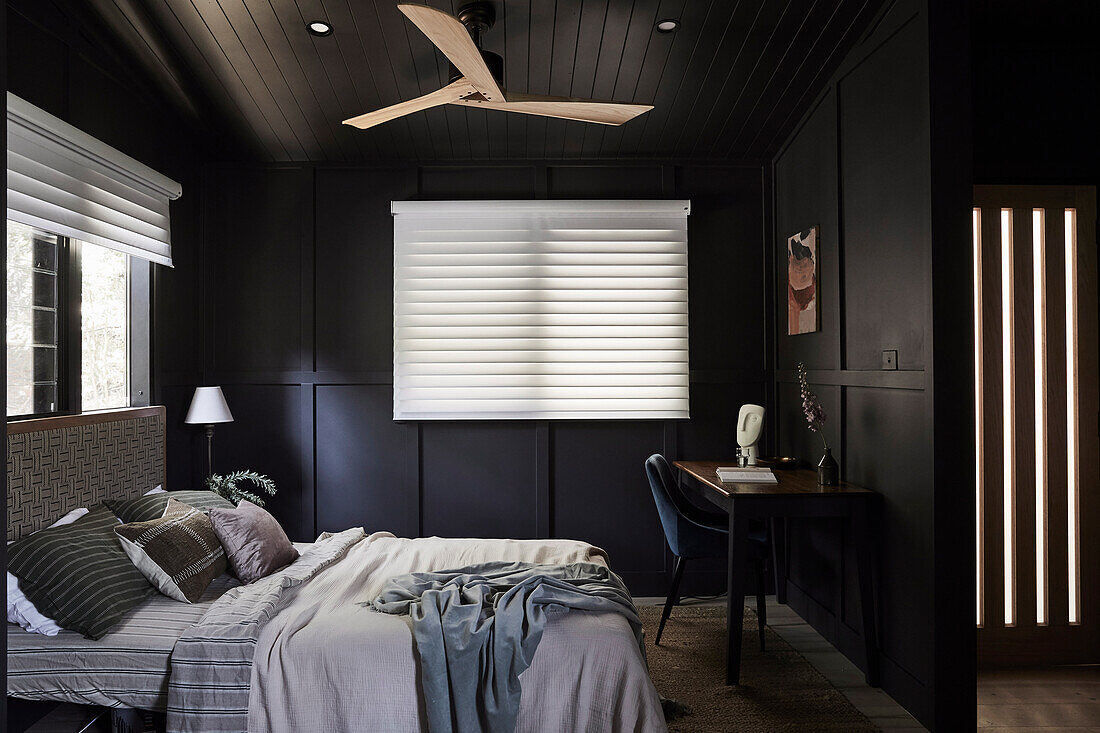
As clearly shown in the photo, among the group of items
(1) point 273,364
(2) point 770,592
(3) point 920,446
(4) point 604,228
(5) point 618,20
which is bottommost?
(2) point 770,592

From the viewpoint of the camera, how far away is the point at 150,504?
3.34 meters

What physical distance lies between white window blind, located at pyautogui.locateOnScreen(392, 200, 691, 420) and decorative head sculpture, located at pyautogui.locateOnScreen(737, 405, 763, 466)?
2.07 ft

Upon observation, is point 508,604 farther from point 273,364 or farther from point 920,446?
point 273,364

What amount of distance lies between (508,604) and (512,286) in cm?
264

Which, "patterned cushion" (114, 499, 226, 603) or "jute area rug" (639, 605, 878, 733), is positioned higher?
"patterned cushion" (114, 499, 226, 603)

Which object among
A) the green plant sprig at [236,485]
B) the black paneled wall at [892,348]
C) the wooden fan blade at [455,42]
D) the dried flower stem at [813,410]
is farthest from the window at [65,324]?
the black paneled wall at [892,348]

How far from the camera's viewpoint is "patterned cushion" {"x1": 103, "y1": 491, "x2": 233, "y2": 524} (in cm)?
326

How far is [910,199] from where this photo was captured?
9.84ft

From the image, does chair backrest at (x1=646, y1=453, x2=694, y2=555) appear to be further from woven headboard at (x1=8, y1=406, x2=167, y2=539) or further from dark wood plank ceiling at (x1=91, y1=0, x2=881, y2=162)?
woven headboard at (x1=8, y1=406, x2=167, y2=539)

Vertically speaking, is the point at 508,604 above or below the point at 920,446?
below

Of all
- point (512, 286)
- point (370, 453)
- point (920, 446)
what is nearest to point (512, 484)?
point (370, 453)

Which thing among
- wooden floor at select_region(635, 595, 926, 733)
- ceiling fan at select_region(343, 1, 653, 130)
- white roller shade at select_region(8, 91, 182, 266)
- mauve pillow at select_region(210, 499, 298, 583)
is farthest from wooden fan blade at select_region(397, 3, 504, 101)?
wooden floor at select_region(635, 595, 926, 733)

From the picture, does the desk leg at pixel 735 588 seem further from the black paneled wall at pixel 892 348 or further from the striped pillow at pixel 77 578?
the striped pillow at pixel 77 578

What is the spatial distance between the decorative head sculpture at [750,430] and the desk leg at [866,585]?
35.8 inches
